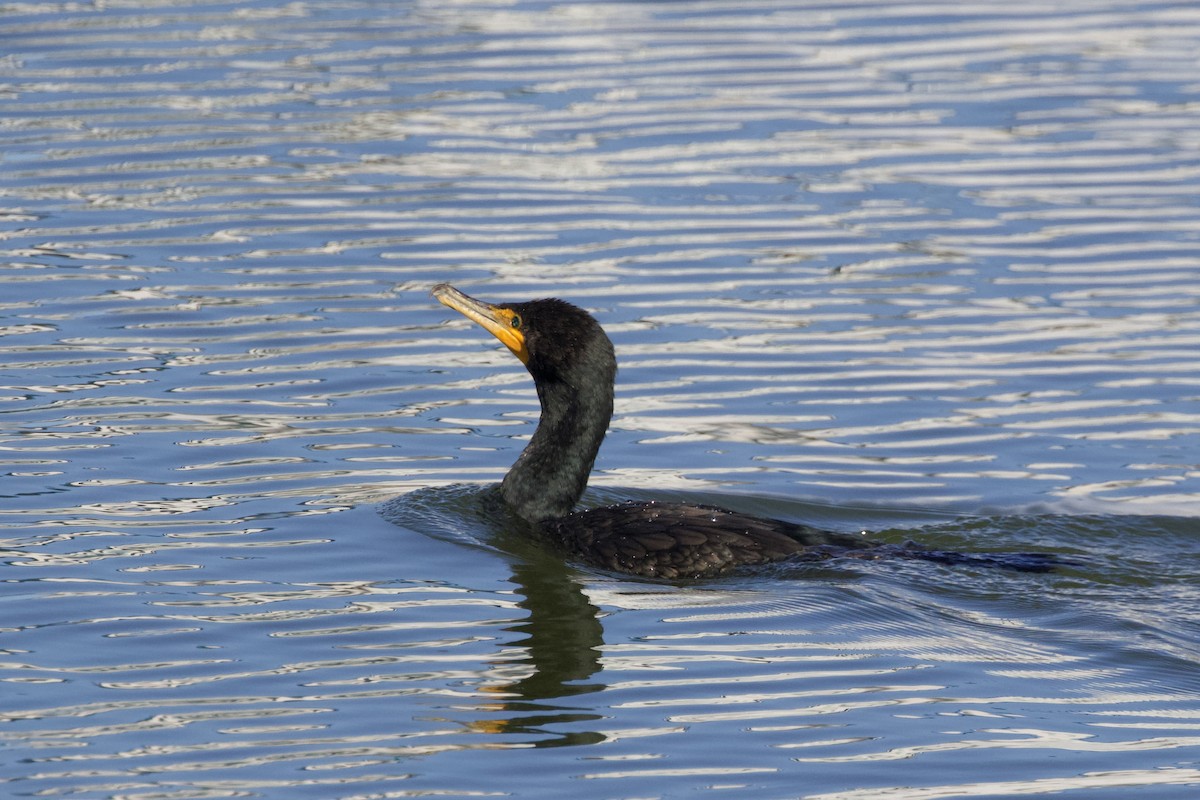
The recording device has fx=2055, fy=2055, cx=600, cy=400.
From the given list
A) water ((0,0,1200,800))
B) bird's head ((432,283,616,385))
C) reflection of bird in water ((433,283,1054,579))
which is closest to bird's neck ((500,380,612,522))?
reflection of bird in water ((433,283,1054,579))

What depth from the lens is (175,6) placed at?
21.5 m

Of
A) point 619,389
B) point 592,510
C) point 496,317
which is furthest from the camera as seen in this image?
point 619,389

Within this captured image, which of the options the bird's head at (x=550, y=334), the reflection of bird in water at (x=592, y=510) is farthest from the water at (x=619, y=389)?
the bird's head at (x=550, y=334)

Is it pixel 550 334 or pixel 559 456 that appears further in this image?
pixel 559 456

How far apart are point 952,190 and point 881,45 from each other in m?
4.82

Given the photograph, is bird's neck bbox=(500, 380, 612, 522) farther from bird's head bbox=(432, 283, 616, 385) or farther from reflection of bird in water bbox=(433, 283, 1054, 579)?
bird's head bbox=(432, 283, 616, 385)

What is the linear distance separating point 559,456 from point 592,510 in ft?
1.17

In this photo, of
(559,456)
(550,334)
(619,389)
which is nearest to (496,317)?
(550,334)

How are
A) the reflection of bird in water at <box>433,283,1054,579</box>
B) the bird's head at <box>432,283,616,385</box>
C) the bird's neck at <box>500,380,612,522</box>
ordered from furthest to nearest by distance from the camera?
the bird's neck at <box>500,380,612,522</box> < the bird's head at <box>432,283,616,385</box> < the reflection of bird in water at <box>433,283,1054,579</box>

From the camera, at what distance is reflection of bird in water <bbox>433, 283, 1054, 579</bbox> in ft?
31.3

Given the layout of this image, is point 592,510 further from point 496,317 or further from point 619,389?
point 619,389

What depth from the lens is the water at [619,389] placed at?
7.54m

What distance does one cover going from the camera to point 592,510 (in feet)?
33.5

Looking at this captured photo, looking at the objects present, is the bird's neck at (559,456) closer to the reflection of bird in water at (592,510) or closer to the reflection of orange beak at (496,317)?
the reflection of bird in water at (592,510)
